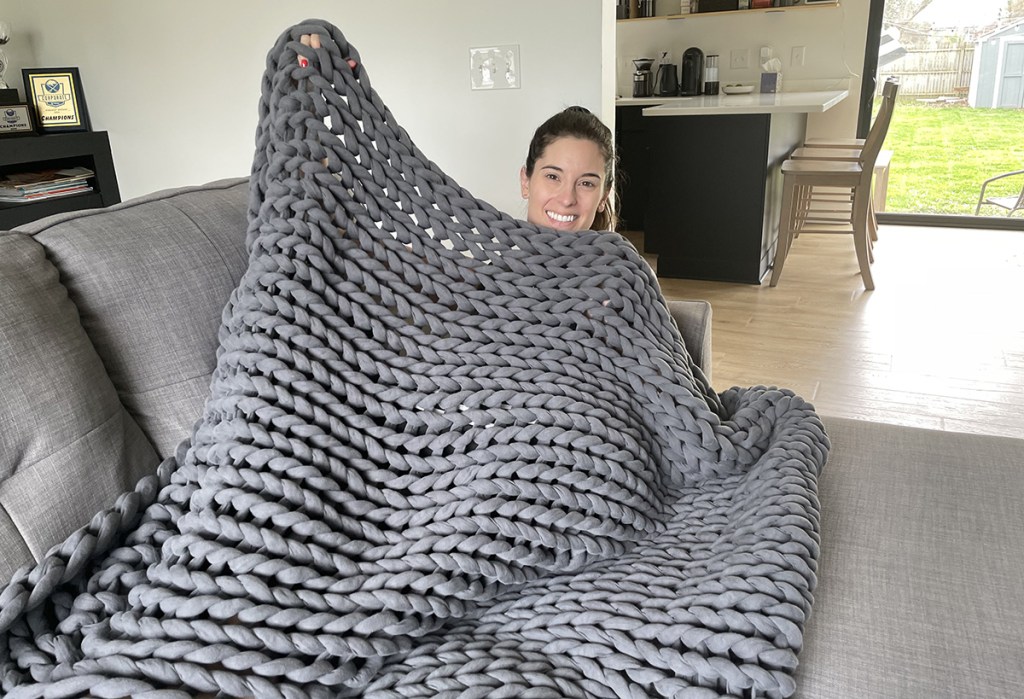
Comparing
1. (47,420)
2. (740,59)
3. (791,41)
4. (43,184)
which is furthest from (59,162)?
(791,41)

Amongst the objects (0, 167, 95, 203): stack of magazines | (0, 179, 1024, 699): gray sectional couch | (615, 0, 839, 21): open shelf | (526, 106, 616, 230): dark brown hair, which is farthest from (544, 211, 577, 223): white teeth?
(615, 0, 839, 21): open shelf

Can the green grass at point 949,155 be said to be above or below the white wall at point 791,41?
below

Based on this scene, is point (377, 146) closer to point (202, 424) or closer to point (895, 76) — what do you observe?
point (202, 424)

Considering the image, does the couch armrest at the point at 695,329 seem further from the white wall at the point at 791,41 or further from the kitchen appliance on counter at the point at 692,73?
the white wall at the point at 791,41

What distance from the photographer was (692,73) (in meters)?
4.67

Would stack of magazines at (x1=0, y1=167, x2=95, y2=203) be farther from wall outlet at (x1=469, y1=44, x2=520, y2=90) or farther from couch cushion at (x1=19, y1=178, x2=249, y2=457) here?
couch cushion at (x1=19, y1=178, x2=249, y2=457)

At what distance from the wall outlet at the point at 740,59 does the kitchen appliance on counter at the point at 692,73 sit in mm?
221

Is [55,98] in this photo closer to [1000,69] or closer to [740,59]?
[740,59]

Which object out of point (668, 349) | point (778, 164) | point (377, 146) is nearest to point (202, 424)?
point (377, 146)

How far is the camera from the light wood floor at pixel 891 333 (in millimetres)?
2457

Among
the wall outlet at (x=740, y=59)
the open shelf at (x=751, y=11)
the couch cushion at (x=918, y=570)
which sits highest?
the open shelf at (x=751, y=11)

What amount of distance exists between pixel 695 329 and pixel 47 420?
3.06 ft

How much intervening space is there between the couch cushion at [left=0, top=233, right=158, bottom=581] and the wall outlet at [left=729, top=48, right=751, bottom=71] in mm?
4590

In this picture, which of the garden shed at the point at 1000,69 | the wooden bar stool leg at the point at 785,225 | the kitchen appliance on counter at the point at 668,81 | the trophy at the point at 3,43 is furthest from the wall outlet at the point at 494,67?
the garden shed at the point at 1000,69
